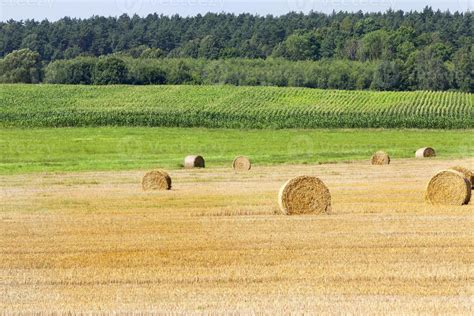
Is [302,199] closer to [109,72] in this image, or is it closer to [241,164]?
[241,164]

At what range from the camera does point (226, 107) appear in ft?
278

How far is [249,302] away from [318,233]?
607 cm

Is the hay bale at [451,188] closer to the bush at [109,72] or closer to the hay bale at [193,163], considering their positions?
the hay bale at [193,163]

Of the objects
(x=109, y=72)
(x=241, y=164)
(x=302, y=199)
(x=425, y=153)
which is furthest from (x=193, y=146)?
(x=109, y=72)

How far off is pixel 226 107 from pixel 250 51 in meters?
70.4

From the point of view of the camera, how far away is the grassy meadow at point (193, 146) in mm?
44406

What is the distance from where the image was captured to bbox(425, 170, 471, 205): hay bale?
887 inches

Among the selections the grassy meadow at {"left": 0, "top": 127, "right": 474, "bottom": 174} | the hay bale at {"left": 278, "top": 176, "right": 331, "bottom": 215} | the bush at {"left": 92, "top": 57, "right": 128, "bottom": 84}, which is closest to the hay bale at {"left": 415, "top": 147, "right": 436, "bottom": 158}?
the grassy meadow at {"left": 0, "top": 127, "right": 474, "bottom": 174}

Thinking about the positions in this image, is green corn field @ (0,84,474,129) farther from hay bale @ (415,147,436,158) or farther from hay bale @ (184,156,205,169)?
hay bale @ (184,156,205,169)

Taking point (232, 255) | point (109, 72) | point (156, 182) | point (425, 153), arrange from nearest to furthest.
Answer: point (232, 255)
point (156, 182)
point (425, 153)
point (109, 72)

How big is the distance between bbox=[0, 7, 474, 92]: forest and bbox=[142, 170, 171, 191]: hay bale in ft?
264

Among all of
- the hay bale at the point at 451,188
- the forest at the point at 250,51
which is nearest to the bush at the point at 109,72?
the forest at the point at 250,51

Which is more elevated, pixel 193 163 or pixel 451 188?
pixel 451 188

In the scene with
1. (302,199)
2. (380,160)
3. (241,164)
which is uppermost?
(302,199)
